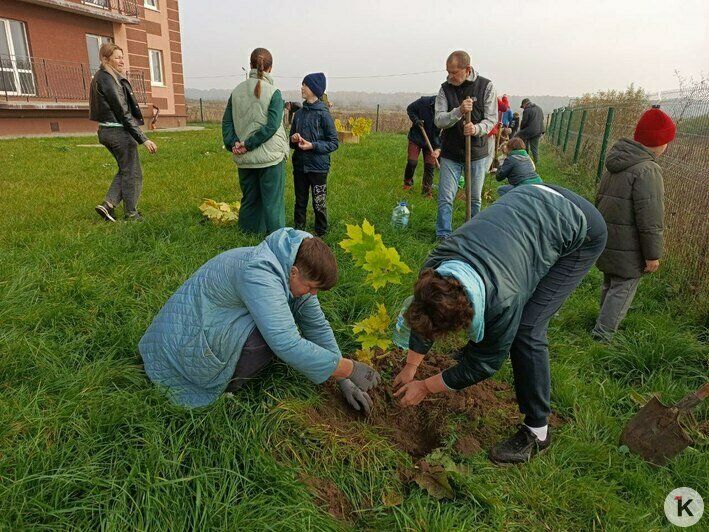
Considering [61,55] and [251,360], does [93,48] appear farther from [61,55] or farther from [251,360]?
[251,360]

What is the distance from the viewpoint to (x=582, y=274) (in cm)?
212

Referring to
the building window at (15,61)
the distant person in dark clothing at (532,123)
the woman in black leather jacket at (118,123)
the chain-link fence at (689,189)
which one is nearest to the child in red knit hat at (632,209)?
the chain-link fence at (689,189)

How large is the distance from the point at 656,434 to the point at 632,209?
1.48 meters

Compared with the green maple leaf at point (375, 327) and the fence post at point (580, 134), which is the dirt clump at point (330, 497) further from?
the fence post at point (580, 134)

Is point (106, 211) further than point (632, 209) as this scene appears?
Yes

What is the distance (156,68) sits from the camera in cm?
2067

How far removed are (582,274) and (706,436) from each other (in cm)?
115

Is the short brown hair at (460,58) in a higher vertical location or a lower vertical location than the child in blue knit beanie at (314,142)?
higher

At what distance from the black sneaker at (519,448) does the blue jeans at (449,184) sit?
2.99 meters

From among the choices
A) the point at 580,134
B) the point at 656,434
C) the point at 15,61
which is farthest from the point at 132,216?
the point at 15,61

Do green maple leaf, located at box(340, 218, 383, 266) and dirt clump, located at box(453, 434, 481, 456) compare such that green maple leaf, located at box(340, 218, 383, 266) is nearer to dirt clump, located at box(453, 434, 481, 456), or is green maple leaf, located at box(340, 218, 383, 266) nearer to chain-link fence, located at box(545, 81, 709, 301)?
dirt clump, located at box(453, 434, 481, 456)

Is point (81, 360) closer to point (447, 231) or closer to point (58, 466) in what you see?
point (58, 466)

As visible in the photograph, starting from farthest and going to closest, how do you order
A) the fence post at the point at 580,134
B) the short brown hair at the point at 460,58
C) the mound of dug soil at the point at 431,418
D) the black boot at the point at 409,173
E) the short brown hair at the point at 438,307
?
the fence post at the point at 580,134
the black boot at the point at 409,173
the short brown hair at the point at 460,58
the mound of dug soil at the point at 431,418
the short brown hair at the point at 438,307

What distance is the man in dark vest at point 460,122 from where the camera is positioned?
4.53m
